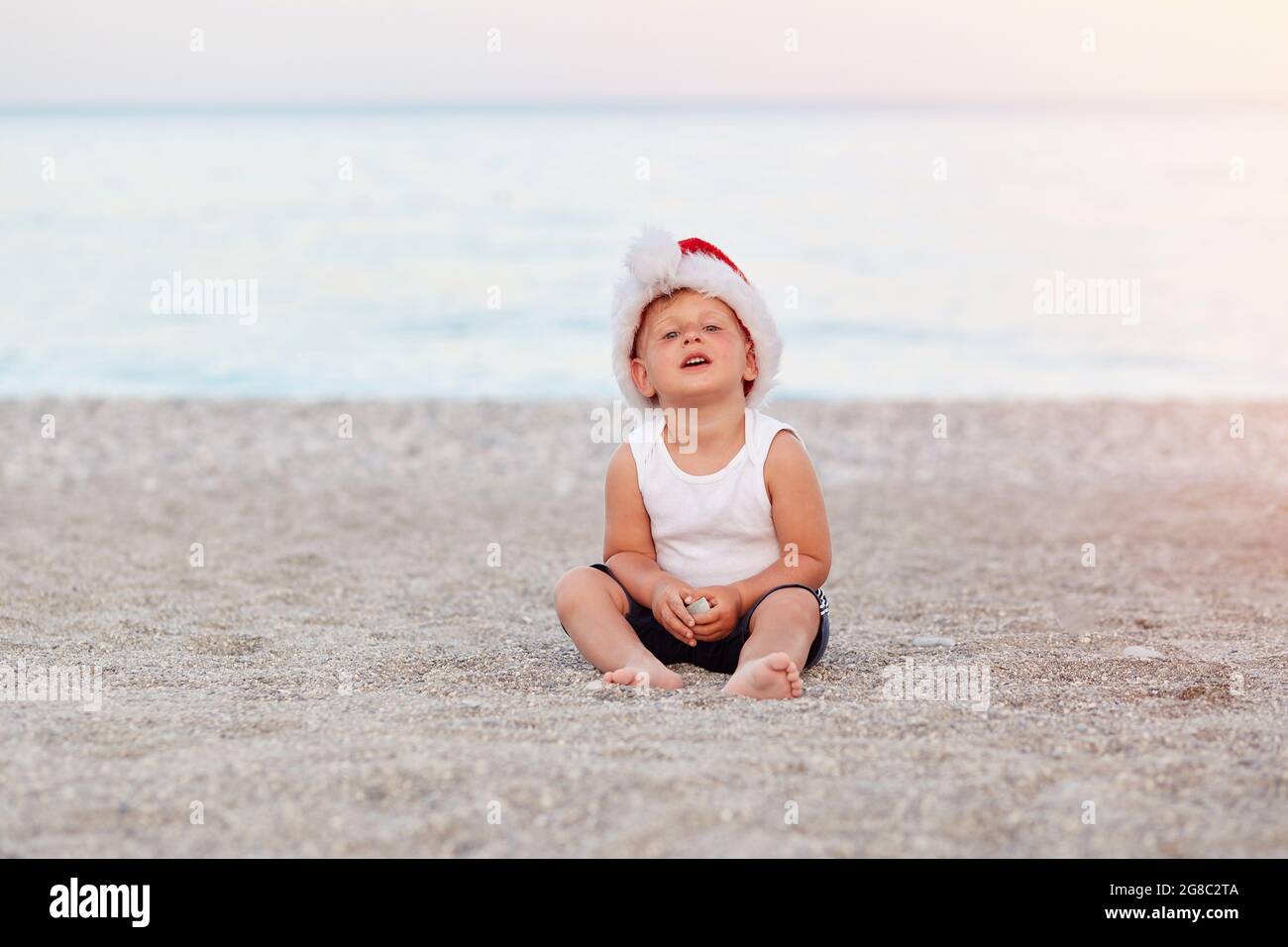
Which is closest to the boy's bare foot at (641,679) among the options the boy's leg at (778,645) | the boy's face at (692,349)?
the boy's leg at (778,645)

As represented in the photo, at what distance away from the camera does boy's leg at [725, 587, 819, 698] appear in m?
3.17

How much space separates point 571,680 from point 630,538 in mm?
495

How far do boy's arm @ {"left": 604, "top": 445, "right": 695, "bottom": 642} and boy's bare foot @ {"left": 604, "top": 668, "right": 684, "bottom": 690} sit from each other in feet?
0.95

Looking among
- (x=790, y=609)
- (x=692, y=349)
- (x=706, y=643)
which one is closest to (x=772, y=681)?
(x=790, y=609)

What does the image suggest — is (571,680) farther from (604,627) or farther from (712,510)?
(712,510)

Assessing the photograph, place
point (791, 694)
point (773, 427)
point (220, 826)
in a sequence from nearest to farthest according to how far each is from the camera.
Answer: point (220, 826), point (791, 694), point (773, 427)

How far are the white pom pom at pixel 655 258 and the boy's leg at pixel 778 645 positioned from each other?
959 mm

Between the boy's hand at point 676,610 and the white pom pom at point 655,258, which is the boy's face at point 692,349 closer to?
the white pom pom at point 655,258

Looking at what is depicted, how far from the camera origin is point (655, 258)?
364 centimetres

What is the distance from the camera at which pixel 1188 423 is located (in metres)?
9.77

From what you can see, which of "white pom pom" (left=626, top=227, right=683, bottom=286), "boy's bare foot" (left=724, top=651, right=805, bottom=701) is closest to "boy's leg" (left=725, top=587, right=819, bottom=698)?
"boy's bare foot" (left=724, top=651, right=805, bottom=701)

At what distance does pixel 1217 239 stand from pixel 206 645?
2299cm
